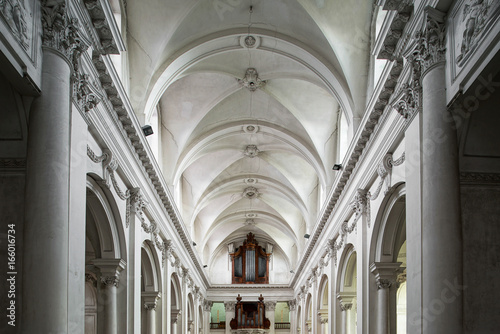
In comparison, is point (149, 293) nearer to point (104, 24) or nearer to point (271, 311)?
point (104, 24)

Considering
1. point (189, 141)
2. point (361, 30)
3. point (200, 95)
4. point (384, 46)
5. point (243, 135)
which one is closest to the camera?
point (384, 46)

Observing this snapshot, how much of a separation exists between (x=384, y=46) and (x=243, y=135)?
14986 millimetres

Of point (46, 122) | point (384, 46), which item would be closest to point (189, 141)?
point (384, 46)

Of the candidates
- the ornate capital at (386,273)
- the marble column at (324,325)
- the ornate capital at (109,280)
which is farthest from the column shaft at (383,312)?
the marble column at (324,325)

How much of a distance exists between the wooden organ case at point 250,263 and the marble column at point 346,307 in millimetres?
22213

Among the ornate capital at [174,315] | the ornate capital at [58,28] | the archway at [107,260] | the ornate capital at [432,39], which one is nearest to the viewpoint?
the ornate capital at [58,28]

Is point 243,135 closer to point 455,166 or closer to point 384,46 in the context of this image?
point 384,46

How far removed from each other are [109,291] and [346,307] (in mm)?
8950

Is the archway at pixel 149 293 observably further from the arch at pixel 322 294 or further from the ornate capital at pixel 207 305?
the ornate capital at pixel 207 305

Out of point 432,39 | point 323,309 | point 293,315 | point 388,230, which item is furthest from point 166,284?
point 293,315

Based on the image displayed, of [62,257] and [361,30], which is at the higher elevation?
[361,30]

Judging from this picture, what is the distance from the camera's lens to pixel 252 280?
42.7m

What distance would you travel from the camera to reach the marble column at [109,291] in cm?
1329

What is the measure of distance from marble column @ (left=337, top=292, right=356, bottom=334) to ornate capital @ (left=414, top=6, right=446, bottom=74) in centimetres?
1208
